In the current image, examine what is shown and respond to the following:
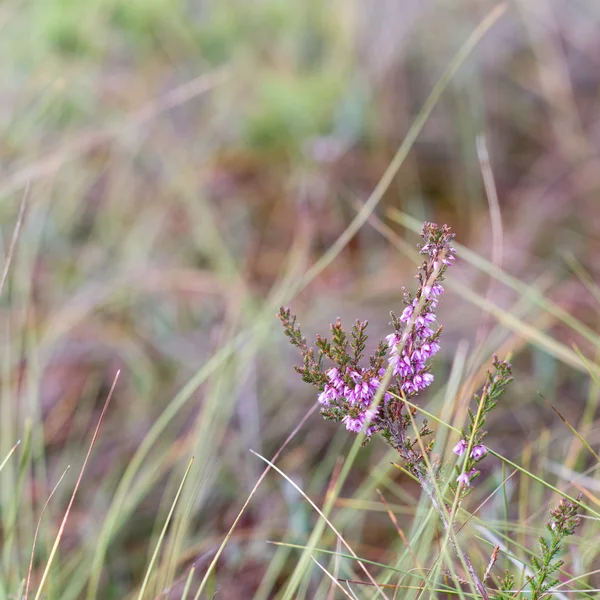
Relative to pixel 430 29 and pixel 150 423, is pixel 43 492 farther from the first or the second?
pixel 430 29

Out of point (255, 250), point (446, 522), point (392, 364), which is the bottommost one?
point (446, 522)

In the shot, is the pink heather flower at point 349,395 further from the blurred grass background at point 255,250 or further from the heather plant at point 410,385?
the blurred grass background at point 255,250

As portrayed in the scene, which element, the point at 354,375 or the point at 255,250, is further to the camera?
the point at 255,250

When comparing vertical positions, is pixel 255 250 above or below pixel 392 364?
above

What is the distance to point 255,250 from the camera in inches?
69.7

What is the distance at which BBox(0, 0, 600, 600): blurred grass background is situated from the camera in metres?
1.08

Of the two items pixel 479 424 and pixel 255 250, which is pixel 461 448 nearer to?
pixel 479 424

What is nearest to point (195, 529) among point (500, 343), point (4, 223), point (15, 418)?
point (15, 418)

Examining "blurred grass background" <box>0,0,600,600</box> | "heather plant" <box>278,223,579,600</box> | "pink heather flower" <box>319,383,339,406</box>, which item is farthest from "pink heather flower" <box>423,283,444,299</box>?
"blurred grass background" <box>0,0,600,600</box>

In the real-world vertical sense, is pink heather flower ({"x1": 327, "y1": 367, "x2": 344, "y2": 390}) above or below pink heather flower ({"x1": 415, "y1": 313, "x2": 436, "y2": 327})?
below

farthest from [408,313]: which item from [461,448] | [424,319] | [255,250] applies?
[255,250]

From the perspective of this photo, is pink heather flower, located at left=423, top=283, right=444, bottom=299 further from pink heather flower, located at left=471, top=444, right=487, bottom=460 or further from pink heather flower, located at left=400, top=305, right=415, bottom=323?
pink heather flower, located at left=471, top=444, right=487, bottom=460

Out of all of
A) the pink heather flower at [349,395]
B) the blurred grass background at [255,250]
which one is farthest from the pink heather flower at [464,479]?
the blurred grass background at [255,250]

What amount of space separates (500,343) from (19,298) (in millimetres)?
1006
